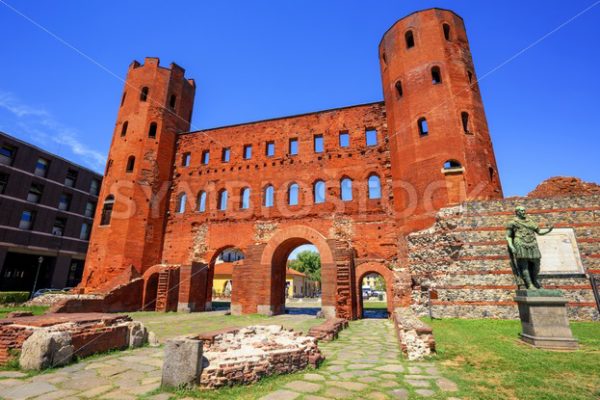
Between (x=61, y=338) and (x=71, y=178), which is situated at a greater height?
(x=71, y=178)

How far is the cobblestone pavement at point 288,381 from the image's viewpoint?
4.04 meters

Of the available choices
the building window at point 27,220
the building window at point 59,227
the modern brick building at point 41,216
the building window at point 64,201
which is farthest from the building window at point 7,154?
the building window at point 59,227

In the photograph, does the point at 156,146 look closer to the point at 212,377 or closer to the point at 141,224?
the point at 141,224

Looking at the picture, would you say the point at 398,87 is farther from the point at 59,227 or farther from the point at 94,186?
the point at 94,186

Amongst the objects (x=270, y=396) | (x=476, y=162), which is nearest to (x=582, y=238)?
(x=476, y=162)

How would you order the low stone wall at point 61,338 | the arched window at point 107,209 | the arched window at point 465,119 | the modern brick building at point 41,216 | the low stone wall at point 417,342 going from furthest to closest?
the modern brick building at point 41,216 < the arched window at point 107,209 < the arched window at point 465,119 < the low stone wall at point 417,342 < the low stone wall at point 61,338

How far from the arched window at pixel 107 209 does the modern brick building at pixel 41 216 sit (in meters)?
14.1

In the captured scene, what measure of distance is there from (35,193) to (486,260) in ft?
123

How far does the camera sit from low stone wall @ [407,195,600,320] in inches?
455

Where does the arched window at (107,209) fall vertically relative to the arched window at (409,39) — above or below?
below

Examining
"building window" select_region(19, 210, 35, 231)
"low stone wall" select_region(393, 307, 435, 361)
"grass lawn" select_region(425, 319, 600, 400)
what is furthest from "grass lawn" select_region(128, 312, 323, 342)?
"building window" select_region(19, 210, 35, 231)

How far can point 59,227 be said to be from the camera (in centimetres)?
3134

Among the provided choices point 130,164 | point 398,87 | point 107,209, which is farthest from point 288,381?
point 130,164

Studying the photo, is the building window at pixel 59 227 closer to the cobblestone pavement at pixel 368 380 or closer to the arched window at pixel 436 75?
the cobblestone pavement at pixel 368 380
